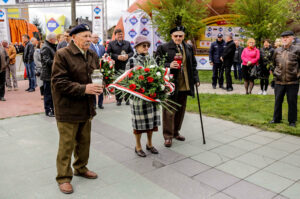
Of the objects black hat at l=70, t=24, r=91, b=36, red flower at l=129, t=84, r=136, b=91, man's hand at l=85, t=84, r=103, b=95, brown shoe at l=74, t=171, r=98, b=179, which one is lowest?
brown shoe at l=74, t=171, r=98, b=179

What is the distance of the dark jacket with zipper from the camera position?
3367mm

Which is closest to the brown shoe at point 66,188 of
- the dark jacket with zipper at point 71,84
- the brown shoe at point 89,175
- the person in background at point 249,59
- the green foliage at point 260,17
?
the brown shoe at point 89,175

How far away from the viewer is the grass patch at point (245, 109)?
6573 millimetres

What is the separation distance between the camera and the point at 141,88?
421cm

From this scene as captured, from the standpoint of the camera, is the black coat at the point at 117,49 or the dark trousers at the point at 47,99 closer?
the dark trousers at the point at 47,99

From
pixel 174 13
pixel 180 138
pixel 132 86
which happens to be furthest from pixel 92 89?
pixel 174 13

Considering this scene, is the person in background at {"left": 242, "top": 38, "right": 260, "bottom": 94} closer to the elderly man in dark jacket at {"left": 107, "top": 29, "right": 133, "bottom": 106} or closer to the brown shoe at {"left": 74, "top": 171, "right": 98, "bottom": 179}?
the elderly man in dark jacket at {"left": 107, "top": 29, "right": 133, "bottom": 106}

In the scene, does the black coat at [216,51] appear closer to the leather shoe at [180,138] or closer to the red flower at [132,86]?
the leather shoe at [180,138]

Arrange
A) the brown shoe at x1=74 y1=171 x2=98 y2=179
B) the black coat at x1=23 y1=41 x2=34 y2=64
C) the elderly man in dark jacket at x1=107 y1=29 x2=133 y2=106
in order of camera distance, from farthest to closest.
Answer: the black coat at x1=23 y1=41 x2=34 y2=64
the elderly man in dark jacket at x1=107 y1=29 x2=133 y2=106
the brown shoe at x1=74 y1=171 x2=98 y2=179

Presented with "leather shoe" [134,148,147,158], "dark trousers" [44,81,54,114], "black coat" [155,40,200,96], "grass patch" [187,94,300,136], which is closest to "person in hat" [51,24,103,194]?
"leather shoe" [134,148,147,158]

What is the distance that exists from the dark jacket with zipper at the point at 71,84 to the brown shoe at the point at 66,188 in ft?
2.63

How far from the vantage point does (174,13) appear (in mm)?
17359

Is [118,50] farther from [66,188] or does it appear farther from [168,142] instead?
[66,188]

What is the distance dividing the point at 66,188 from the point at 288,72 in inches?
207
